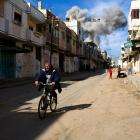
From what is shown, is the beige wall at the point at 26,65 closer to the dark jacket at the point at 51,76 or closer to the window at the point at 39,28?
the window at the point at 39,28

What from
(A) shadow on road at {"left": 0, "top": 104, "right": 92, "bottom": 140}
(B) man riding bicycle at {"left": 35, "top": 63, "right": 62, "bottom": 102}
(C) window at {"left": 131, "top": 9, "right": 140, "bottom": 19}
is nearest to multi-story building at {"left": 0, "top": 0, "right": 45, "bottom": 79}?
(C) window at {"left": 131, "top": 9, "right": 140, "bottom": 19}

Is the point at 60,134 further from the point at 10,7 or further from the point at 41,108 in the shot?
the point at 10,7

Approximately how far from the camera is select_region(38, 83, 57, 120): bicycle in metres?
11.7

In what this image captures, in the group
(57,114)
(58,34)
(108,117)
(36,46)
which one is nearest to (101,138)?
(108,117)

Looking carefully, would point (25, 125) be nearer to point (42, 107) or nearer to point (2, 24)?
point (42, 107)

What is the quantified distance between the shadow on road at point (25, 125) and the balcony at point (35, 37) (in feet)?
93.3

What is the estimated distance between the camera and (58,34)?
2355 inches

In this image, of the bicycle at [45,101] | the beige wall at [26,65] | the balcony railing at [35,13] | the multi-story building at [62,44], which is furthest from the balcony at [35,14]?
the bicycle at [45,101]

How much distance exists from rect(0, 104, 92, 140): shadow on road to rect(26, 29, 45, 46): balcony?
28424 millimetres

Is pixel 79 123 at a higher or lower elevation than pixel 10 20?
lower

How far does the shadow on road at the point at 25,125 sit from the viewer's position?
9133mm

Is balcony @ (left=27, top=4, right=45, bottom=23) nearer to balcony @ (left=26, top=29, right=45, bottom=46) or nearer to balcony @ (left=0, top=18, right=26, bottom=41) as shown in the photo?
balcony @ (left=26, top=29, right=45, bottom=46)

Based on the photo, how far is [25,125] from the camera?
34.4 feet

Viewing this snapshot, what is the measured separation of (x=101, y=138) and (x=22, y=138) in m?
1.75
